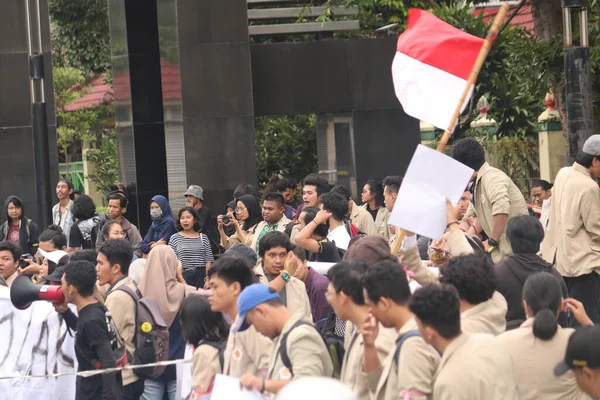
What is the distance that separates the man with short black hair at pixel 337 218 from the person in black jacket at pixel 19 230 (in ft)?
18.1

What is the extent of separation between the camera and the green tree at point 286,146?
25.1 meters

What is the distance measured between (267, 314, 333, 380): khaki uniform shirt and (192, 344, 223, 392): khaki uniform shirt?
86 centimetres

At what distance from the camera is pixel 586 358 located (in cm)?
485

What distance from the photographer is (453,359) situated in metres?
4.69

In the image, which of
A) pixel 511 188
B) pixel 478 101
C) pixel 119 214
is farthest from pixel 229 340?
pixel 478 101

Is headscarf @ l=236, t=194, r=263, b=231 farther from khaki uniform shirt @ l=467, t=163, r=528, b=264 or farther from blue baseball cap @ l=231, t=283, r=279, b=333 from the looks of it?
blue baseball cap @ l=231, t=283, r=279, b=333

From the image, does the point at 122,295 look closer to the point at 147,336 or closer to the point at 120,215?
the point at 147,336

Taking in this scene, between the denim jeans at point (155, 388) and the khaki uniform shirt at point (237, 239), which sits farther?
the khaki uniform shirt at point (237, 239)

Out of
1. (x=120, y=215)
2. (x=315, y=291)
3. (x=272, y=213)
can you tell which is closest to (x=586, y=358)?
(x=315, y=291)

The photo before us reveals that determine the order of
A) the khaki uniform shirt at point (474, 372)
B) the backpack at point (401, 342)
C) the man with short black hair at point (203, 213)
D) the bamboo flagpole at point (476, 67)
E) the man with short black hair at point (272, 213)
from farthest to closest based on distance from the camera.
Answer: the man with short black hair at point (203, 213)
the man with short black hair at point (272, 213)
the bamboo flagpole at point (476, 67)
the backpack at point (401, 342)
the khaki uniform shirt at point (474, 372)

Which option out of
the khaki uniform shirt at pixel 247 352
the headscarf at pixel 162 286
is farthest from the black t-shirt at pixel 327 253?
the khaki uniform shirt at pixel 247 352

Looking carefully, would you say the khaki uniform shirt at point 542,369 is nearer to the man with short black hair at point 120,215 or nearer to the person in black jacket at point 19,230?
the man with short black hair at point 120,215

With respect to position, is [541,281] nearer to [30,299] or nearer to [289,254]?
[289,254]

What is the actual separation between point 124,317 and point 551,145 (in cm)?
1242
